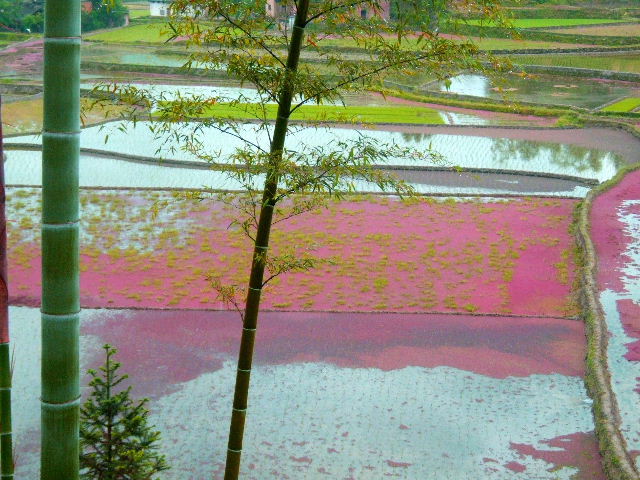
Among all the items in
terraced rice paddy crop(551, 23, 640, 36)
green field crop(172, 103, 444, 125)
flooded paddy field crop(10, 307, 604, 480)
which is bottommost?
flooded paddy field crop(10, 307, 604, 480)

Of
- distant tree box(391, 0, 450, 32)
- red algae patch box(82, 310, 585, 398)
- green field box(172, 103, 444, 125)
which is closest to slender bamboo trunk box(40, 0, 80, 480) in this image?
distant tree box(391, 0, 450, 32)

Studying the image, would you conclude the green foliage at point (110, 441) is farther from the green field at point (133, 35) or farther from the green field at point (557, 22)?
the green field at point (557, 22)

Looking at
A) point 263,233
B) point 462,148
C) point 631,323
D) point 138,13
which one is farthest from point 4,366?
point 138,13

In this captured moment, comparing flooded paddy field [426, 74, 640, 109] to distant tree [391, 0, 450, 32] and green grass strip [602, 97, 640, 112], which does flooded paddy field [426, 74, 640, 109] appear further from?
distant tree [391, 0, 450, 32]

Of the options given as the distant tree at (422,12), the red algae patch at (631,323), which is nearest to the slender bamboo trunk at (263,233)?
the distant tree at (422,12)

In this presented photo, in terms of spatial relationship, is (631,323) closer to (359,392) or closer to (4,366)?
(359,392)
